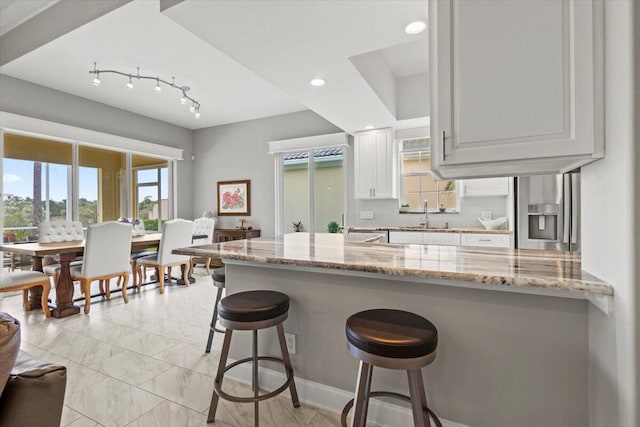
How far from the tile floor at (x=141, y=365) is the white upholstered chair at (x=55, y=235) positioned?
0.51 meters

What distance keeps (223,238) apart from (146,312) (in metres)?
2.55

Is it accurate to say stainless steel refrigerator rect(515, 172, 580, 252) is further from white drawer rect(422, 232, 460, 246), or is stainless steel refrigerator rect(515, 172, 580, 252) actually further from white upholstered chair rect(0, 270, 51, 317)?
white upholstered chair rect(0, 270, 51, 317)

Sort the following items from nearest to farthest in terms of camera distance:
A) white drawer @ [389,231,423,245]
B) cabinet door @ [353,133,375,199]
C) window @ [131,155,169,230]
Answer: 1. white drawer @ [389,231,423,245]
2. cabinet door @ [353,133,375,199]
3. window @ [131,155,169,230]

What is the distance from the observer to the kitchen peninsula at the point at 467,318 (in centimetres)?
124

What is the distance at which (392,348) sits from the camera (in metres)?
1.13

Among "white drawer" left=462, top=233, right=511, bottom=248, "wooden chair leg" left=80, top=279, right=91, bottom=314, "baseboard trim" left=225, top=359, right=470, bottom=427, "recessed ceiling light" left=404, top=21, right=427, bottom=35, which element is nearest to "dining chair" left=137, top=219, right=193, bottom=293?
"wooden chair leg" left=80, top=279, right=91, bottom=314

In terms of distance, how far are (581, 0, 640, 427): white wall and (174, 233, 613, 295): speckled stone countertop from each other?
0.34 feet

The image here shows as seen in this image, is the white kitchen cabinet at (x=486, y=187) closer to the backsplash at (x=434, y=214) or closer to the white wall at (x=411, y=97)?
A: the backsplash at (x=434, y=214)

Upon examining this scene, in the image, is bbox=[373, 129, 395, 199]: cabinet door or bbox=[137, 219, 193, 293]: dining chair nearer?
bbox=[137, 219, 193, 293]: dining chair

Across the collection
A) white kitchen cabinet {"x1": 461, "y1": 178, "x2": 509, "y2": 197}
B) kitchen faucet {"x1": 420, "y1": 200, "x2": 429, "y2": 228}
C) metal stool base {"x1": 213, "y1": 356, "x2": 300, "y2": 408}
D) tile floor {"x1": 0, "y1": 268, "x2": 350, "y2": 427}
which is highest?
white kitchen cabinet {"x1": 461, "y1": 178, "x2": 509, "y2": 197}

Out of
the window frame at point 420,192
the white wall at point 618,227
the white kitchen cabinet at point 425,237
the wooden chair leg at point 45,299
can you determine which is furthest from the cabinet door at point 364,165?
the wooden chair leg at point 45,299

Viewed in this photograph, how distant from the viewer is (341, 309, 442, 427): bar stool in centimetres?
112

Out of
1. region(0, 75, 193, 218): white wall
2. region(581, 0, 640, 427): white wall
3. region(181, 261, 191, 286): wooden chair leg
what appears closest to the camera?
region(581, 0, 640, 427): white wall

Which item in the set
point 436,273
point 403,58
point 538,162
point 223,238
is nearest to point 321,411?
point 436,273
